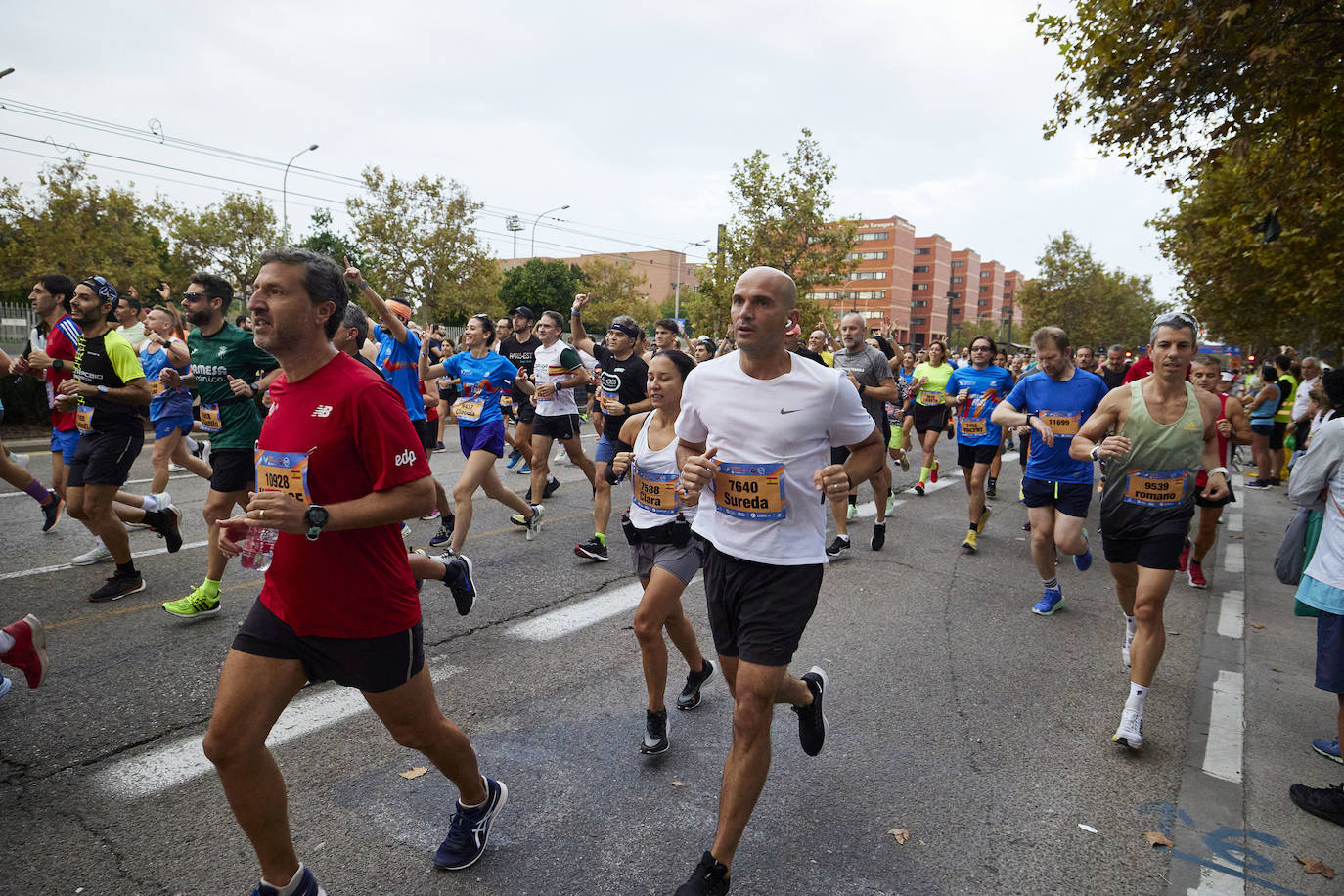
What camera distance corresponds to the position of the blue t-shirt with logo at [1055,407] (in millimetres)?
6021

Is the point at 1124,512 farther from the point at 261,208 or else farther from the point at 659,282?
the point at 659,282

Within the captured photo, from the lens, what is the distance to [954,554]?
26.2 feet

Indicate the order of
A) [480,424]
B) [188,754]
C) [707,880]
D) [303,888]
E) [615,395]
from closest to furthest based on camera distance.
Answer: [303,888] < [707,880] < [188,754] < [480,424] < [615,395]

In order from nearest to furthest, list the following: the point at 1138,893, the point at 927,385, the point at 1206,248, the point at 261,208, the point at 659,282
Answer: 1. the point at 1138,893
2. the point at 927,385
3. the point at 1206,248
4. the point at 261,208
5. the point at 659,282

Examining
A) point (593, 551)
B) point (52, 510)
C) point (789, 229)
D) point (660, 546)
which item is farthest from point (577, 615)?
point (789, 229)

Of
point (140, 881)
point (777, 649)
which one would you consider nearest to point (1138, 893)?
point (777, 649)

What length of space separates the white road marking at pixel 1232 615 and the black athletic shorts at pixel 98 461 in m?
7.95

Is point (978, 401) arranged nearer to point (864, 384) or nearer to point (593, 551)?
point (864, 384)

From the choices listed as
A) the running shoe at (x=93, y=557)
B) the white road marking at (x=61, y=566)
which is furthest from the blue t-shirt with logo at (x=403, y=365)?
the running shoe at (x=93, y=557)

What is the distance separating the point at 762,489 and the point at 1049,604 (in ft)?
14.3

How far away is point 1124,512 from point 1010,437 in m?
13.3

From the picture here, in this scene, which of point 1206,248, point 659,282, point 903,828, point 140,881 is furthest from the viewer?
point 659,282

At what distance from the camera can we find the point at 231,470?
5219mm

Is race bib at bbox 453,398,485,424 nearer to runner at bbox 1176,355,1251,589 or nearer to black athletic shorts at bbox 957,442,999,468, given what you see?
black athletic shorts at bbox 957,442,999,468
